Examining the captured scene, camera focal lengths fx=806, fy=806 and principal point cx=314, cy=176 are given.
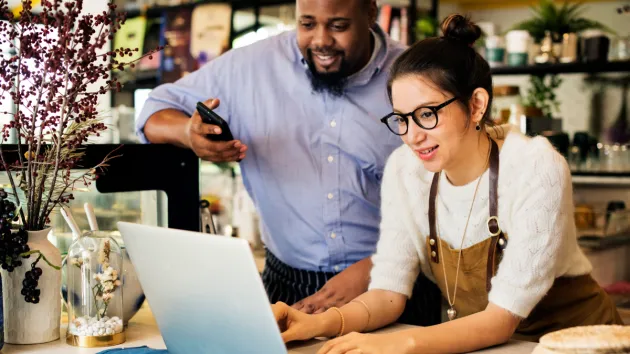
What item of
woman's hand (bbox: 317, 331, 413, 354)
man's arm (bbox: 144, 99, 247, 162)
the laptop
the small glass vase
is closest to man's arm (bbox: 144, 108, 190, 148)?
man's arm (bbox: 144, 99, 247, 162)

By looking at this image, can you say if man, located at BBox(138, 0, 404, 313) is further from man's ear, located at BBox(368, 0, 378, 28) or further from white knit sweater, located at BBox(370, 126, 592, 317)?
white knit sweater, located at BBox(370, 126, 592, 317)

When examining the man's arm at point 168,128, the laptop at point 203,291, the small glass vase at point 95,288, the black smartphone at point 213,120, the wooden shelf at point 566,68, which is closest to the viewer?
the laptop at point 203,291

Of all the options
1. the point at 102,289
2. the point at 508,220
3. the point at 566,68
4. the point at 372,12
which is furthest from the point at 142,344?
the point at 566,68

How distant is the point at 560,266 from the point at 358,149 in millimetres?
759

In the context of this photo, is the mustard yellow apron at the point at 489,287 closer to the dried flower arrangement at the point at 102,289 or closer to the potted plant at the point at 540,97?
the dried flower arrangement at the point at 102,289

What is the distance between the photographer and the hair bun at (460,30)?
177 cm

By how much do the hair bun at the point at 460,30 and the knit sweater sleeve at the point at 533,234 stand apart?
0.30 meters

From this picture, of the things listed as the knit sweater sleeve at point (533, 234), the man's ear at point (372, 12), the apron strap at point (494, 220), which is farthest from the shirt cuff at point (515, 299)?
the man's ear at point (372, 12)

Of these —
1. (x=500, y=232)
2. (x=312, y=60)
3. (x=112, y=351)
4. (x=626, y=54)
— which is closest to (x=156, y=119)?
(x=312, y=60)

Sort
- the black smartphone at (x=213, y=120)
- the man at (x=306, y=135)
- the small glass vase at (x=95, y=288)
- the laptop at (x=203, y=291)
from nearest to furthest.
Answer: the laptop at (x=203, y=291) < the small glass vase at (x=95, y=288) < the black smartphone at (x=213, y=120) < the man at (x=306, y=135)

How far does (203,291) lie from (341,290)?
910 millimetres

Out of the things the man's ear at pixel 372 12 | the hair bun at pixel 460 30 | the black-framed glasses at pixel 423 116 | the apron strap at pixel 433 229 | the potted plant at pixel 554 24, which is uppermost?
the potted plant at pixel 554 24

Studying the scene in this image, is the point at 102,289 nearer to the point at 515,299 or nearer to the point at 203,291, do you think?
the point at 203,291

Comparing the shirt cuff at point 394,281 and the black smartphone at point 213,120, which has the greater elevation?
the black smartphone at point 213,120
